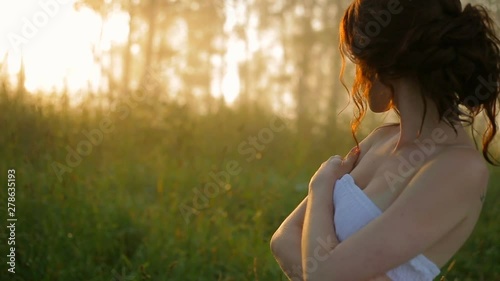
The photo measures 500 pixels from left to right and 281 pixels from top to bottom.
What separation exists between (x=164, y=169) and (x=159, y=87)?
416cm

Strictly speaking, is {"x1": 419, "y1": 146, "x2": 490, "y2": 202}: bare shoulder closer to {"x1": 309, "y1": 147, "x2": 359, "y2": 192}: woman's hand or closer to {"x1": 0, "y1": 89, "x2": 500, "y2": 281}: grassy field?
{"x1": 309, "y1": 147, "x2": 359, "y2": 192}: woman's hand

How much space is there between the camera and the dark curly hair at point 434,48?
1.52 metres

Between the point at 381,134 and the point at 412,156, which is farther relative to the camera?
the point at 381,134

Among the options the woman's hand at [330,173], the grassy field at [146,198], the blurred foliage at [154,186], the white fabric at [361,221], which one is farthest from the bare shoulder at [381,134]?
the grassy field at [146,198]

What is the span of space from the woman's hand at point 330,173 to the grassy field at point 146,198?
1.28 meters

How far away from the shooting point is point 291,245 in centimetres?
182

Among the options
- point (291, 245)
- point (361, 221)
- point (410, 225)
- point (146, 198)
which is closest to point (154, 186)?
point (146, 198)

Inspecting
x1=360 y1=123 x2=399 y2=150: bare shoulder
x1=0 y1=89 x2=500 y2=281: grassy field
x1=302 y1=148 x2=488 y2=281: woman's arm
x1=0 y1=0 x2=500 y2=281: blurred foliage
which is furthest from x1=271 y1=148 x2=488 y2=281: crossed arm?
x1=0 y1=89 x2=500 y2=281: grassy field

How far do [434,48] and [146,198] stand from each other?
4407 mm

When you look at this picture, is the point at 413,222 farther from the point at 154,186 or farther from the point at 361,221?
the point at 154,186

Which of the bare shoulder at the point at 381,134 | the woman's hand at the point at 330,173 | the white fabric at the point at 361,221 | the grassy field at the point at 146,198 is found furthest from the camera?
the grassy field at the point at 146,198

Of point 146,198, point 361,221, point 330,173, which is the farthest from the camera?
point 146,198

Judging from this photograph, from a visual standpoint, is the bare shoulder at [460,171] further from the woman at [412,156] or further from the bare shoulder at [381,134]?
the bare shoulder at [381,134]

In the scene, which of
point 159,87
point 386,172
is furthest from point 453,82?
point 159,87
